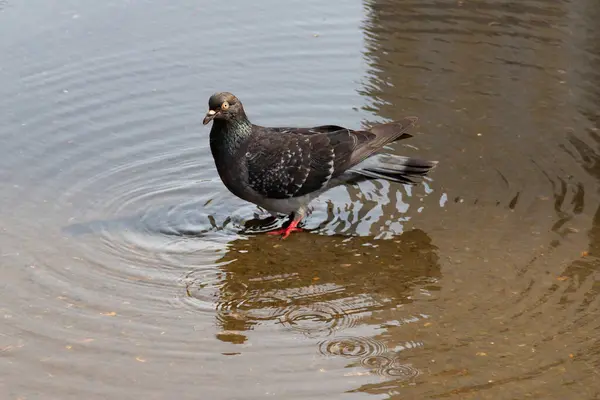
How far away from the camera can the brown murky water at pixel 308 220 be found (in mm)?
5504

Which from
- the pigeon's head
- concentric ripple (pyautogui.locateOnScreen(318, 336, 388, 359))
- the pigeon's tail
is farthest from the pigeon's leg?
concentric ripple (pyautogui.locateOnScreen(318, 336, 388, 359))

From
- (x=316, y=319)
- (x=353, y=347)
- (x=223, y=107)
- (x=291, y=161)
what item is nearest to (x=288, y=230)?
(x=291, y=161)

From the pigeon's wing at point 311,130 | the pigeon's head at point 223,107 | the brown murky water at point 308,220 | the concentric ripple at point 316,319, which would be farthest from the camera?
the pigeon's wing at point 311,130

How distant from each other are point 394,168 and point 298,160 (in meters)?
0.70

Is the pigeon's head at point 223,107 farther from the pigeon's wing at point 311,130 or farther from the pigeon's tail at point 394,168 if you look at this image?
the pigeon's tail at point 394,168

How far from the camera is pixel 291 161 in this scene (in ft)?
24.3

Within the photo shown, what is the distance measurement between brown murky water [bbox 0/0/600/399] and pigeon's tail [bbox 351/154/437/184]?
0.23m

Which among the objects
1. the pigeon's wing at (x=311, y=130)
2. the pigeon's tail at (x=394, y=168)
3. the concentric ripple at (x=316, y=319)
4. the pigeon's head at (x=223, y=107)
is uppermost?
the pigeon's head at (x=223, y=107)

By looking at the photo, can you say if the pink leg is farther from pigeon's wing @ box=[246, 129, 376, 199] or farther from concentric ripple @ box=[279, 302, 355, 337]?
concentric ripple @ box=[279, 302, 355, 337]

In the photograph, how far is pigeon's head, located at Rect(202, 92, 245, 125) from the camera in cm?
729

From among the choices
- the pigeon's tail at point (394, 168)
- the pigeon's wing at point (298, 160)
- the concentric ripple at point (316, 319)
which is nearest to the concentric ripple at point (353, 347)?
the concentric ripple at point (316, 319)

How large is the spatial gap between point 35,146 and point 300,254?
104 inches

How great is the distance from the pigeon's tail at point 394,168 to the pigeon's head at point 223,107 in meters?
0.95

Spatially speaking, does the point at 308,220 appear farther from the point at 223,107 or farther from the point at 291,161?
the point at 223,107
